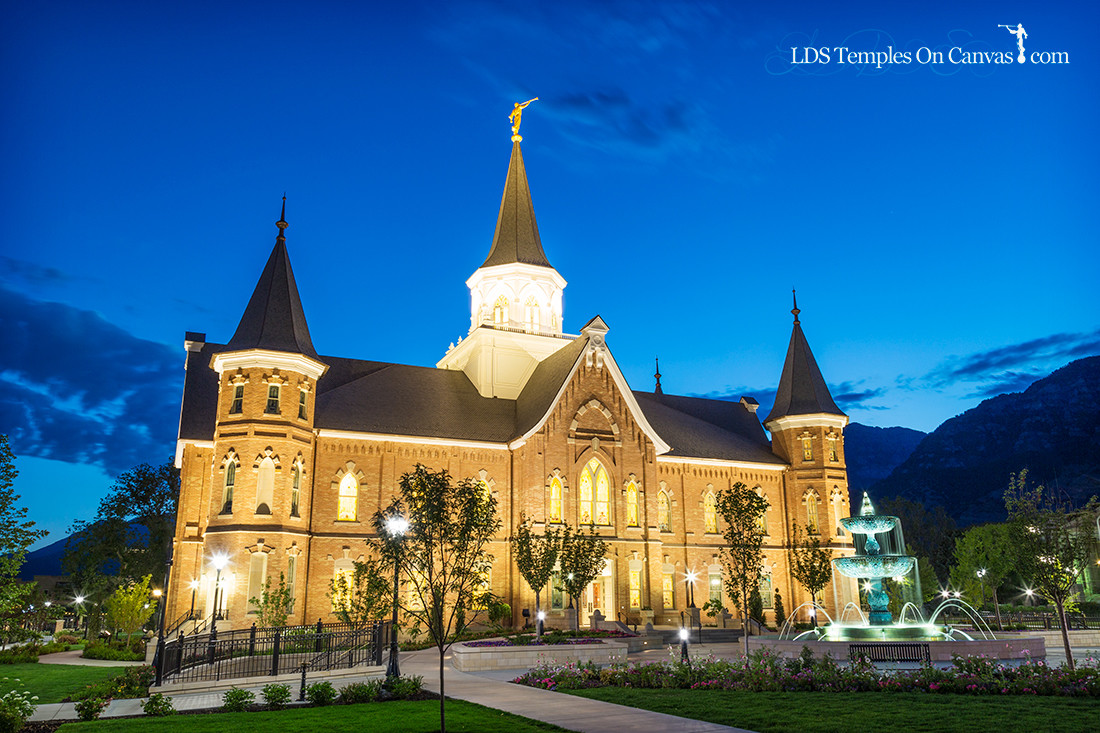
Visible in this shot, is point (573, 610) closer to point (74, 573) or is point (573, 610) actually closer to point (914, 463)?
point (74, 573)

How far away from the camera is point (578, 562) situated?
116ft

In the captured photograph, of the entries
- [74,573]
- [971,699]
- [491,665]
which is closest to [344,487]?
[491,665]

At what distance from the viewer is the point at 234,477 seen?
3628cm

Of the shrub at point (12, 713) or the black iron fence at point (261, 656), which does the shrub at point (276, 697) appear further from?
the black iron fence at point (261, 656)

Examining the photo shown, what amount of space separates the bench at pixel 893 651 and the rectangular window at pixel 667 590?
21.9 m

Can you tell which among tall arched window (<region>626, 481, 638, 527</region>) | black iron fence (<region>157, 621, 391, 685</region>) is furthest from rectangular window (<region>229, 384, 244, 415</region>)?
tall arched window (<region>626, 481, 638, 527</region>)

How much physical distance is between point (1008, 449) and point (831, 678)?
7012 inches

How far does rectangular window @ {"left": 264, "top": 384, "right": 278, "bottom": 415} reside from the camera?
3706 cm

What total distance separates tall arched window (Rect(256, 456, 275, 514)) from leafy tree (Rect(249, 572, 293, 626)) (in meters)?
3.08

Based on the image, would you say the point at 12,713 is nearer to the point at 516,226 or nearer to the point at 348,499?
the point at 348,499

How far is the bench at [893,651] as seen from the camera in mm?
21797

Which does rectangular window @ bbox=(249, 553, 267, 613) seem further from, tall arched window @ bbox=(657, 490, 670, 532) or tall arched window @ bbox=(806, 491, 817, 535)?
tall arched window @ bbox=(806, 491, 817, 535)

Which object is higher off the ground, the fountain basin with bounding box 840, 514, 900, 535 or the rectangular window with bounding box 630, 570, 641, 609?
the fountain basin with bounding box 840, 514, 900, 535

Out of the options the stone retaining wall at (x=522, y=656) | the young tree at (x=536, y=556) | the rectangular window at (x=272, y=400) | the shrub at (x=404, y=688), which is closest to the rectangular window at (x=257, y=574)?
the rectangular window at (x=272, y=400)
